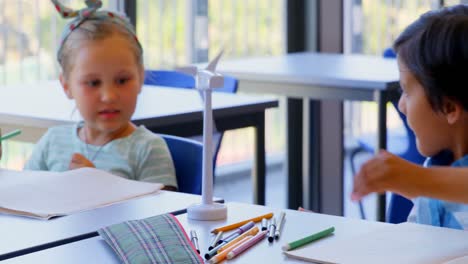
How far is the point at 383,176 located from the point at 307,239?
0.53ft

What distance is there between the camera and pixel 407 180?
1433 millimetres

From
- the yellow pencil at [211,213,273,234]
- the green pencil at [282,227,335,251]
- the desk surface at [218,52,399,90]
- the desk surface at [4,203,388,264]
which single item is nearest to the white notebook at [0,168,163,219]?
the desk surface at [4,203,388,264]

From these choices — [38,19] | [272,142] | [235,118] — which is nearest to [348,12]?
[272,142]

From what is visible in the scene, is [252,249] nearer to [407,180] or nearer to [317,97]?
[407,180]

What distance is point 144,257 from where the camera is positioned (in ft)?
4.48

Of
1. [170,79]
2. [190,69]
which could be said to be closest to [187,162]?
[190,69]

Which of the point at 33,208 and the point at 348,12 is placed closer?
the point at 33,208

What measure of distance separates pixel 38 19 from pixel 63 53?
5.76 ft

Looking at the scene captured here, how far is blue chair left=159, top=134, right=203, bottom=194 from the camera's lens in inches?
89.4

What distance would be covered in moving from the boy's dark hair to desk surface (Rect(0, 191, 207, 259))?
492 millimetres

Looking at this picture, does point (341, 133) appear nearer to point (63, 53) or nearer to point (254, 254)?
point (63, 53)

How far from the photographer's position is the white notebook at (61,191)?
174 cm

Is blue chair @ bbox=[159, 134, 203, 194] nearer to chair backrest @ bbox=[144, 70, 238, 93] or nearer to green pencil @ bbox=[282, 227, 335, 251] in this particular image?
green pencil @ bbox=[282, 227, 335, 251]

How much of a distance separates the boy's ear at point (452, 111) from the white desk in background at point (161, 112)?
107cm
